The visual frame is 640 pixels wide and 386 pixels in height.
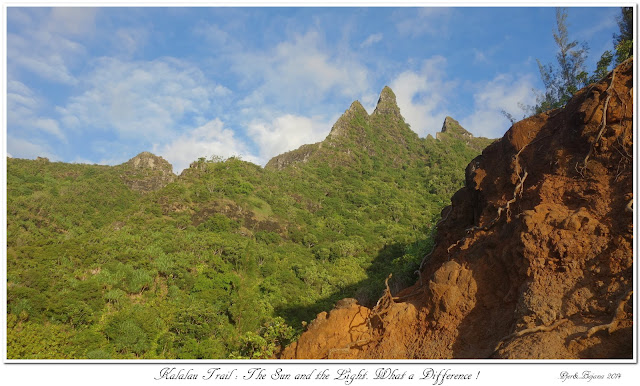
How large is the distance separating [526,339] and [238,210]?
4624 centimetres

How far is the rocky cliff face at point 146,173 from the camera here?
76.9m

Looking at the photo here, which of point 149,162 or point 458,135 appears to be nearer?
point 149,162

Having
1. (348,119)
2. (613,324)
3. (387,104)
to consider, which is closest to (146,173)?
(348,119)

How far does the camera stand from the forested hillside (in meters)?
23.3

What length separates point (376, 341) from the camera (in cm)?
793

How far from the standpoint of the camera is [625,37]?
17516mm

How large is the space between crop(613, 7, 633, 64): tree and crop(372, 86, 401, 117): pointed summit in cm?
8828

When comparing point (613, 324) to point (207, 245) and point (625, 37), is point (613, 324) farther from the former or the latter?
point (207, 245)

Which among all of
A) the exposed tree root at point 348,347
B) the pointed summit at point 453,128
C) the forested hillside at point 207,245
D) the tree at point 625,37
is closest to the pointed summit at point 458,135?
the pointed summit at point 453,128

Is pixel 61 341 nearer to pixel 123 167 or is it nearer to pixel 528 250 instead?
pixel 528 250

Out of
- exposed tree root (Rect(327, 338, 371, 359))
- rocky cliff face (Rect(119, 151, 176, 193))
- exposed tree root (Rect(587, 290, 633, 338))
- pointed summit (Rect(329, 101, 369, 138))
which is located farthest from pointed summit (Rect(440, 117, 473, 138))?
exposed tree root (Rect(587, 290, 633, 338))

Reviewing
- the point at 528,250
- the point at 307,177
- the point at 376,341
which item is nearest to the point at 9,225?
the point at 307,177

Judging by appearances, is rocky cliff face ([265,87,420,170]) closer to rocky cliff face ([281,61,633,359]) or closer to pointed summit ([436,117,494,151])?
pointed summit ([436,117,494,151])

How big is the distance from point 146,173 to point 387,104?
68036mm
